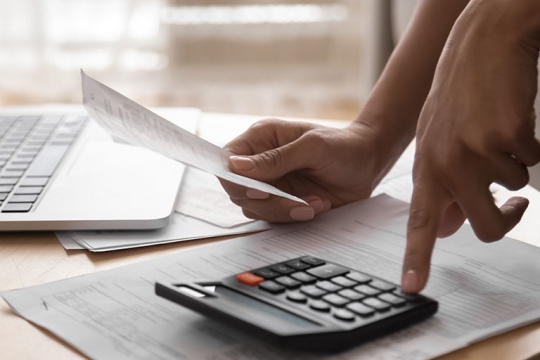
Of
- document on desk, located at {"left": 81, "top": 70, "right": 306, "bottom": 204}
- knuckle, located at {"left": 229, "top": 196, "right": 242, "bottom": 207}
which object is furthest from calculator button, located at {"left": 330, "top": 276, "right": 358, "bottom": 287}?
knuckle, located at {"left": 229, "top": 196, "right": 242, "bottom": 207}

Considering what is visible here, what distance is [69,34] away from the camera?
9.25 ft

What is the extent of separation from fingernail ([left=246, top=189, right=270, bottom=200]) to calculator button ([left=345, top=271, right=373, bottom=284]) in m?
0.20

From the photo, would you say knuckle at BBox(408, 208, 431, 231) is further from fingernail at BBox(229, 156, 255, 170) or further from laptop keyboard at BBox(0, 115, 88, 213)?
laptop keyboard at BBox(0, 115, 88, 213)

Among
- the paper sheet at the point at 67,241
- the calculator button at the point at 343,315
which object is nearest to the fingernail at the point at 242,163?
the paper sheet at the point at 67,241

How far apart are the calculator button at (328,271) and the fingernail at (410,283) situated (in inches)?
1.8

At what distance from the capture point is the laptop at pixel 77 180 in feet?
2.31

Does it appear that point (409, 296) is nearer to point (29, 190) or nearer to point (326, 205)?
point (326, 205)

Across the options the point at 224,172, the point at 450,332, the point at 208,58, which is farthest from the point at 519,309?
the point at 208,58

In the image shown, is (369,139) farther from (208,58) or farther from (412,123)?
(208,58)

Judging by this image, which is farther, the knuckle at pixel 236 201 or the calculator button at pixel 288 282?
the knuckle at pixel 236 201

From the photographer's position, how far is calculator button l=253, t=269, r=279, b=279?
20.9 inches

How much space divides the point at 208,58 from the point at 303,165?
82.4 inches

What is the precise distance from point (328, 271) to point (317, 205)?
0.21 metres

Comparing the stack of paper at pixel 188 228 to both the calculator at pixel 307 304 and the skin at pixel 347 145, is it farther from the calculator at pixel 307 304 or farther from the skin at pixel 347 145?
the calculator at pixel 307 304
